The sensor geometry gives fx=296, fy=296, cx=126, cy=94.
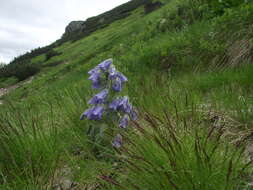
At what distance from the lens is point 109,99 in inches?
107

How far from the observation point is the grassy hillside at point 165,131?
66.4 inches

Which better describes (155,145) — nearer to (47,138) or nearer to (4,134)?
(47,138)

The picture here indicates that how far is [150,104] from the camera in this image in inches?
120

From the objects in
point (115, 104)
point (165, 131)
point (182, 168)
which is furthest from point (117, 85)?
point (182, 168)

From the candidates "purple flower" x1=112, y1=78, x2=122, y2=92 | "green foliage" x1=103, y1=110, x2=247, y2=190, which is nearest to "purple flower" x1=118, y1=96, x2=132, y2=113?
"purple flower" x1=112, y1=78, x2=122, y2=92

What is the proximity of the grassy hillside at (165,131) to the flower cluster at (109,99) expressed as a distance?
0.44ft

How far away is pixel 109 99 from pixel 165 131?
32.9 inches

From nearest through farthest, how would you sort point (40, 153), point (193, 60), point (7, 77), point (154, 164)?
1. point (154, 164)
2. point (40, 153)
3. point (193, 60)
4. point (7, 77)

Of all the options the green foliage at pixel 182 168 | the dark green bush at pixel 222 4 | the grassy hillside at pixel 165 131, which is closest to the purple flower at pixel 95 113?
the grassy hillside at pixel 165 131

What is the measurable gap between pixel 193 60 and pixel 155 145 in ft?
13.4

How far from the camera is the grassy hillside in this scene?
66.4 inches

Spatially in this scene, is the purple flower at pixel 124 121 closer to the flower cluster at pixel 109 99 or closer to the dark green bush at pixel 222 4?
the flower cluster at pixel 109 99

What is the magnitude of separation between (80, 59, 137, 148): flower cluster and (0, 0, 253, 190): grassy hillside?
0.13m

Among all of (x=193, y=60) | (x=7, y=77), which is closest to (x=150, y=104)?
(x=193, y=60)
